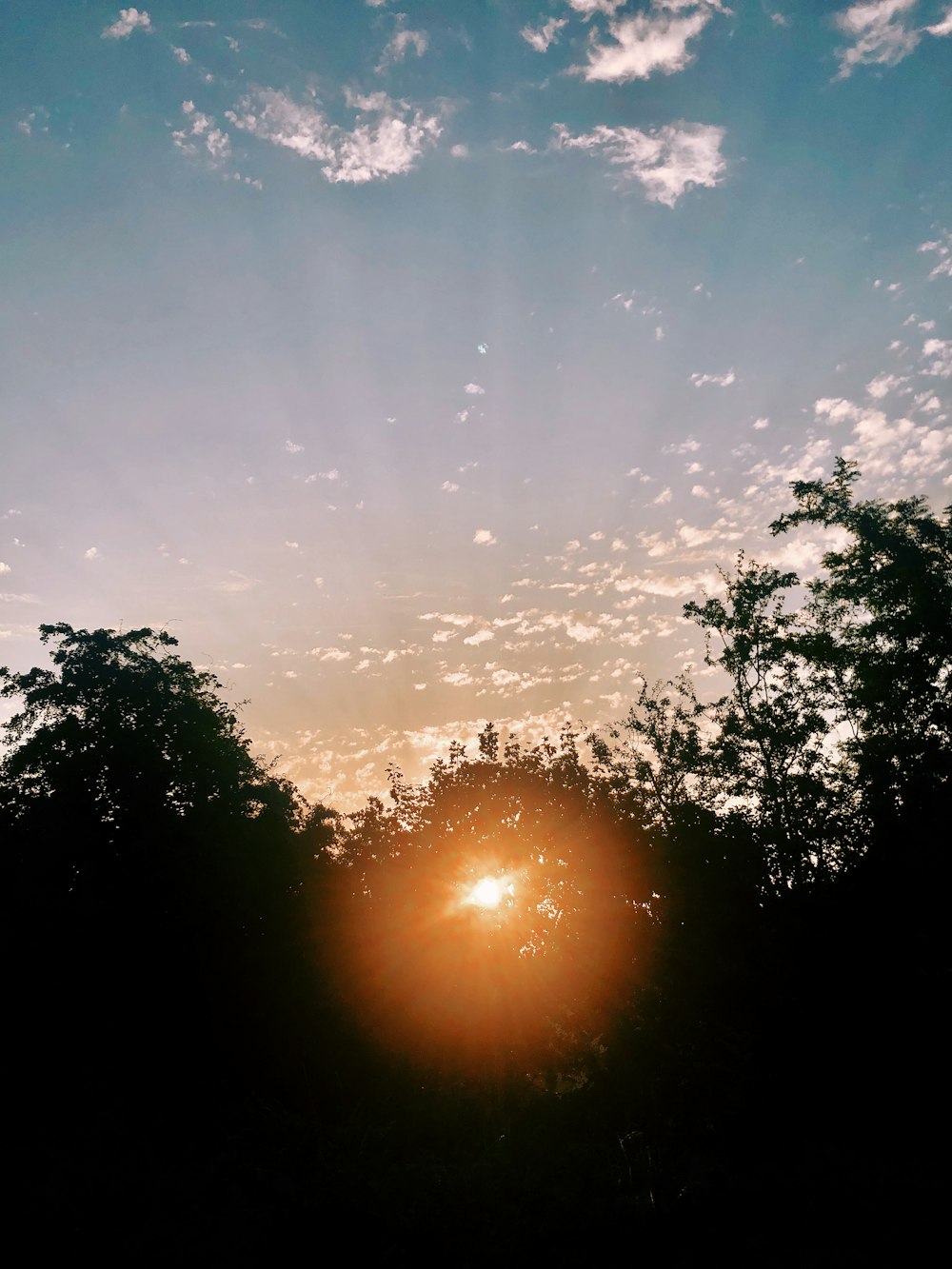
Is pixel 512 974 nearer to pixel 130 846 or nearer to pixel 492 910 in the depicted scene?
pixel 492 910

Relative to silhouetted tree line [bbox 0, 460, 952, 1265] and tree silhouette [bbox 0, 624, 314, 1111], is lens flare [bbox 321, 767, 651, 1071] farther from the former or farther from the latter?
tree silhouette [bbox 0, 624, 314, 1111]

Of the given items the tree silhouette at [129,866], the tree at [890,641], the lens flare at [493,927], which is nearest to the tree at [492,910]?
the lens flare at [493,927]

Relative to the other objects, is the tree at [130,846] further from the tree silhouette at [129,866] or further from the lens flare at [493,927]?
the lens flare at [493,927]

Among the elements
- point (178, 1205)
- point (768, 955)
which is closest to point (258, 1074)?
point (178, 1205)

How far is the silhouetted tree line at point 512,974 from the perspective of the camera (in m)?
12.0

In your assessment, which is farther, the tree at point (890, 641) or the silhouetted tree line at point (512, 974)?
the tree at point (890, 641)

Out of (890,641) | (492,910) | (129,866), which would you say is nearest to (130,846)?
(129,866)

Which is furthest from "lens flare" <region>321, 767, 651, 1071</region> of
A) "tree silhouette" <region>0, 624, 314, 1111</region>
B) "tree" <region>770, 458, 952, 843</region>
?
"tree" <region>770, 458, 952, 843</region>

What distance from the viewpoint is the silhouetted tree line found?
1203cm

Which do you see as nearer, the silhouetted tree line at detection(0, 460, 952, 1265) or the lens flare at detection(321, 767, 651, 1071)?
the silhouetted tree line at detection(0, 460, 952, 1265)

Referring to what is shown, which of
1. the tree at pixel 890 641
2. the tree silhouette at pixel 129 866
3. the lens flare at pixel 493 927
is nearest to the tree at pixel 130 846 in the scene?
the tree silhouette at pixel 129 866

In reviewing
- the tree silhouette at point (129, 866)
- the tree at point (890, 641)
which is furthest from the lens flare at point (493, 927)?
the tree at point (890, 641)

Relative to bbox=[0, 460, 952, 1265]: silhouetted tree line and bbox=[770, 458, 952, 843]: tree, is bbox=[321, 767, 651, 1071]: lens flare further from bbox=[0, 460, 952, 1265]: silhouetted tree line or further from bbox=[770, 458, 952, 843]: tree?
bbox=[770, 458, 952, 843]: tree

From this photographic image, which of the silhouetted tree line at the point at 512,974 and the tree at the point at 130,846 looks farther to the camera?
the tree at the point at 130,846
